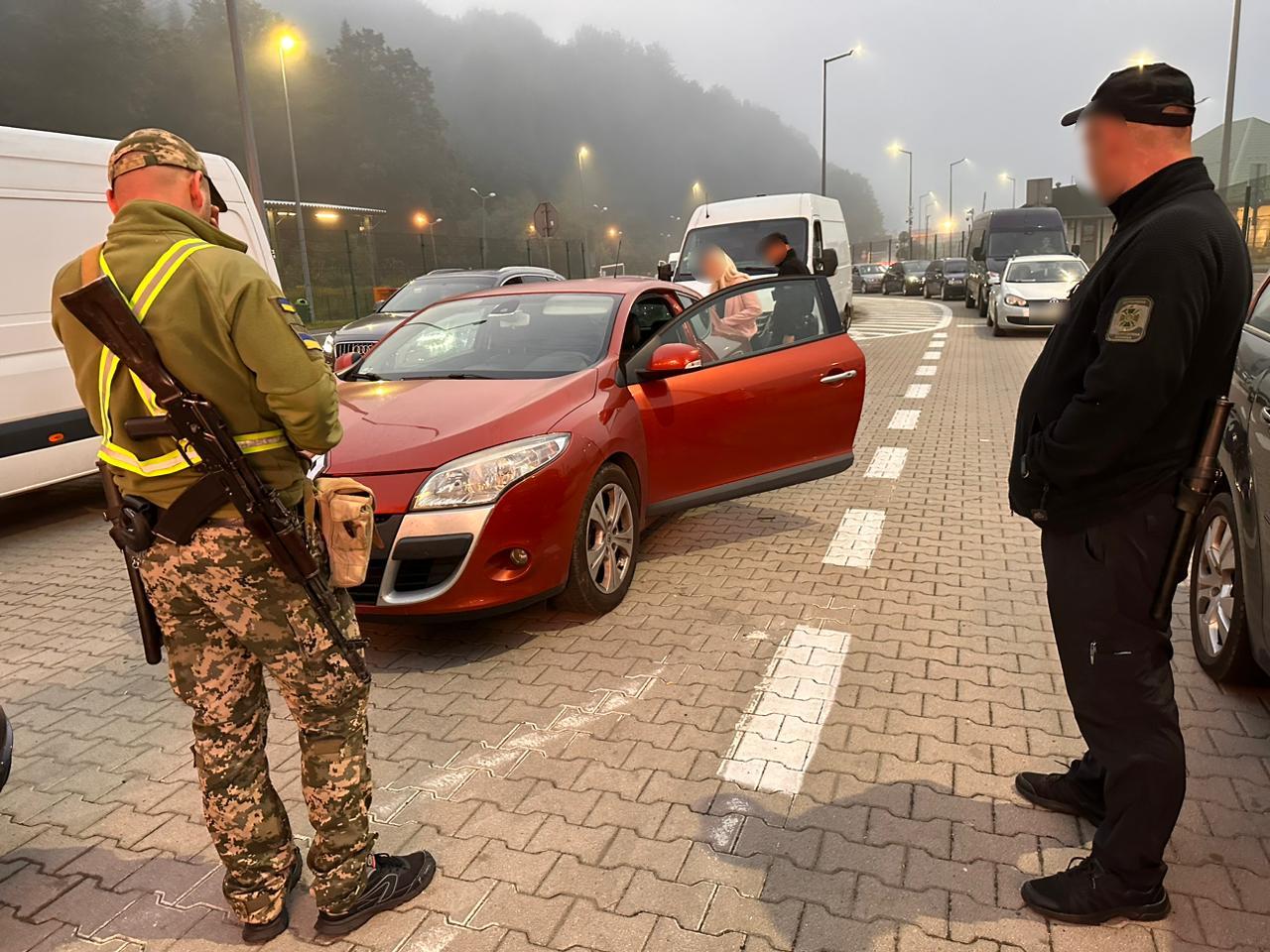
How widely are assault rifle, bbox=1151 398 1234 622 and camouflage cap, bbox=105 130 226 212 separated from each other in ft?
7.57

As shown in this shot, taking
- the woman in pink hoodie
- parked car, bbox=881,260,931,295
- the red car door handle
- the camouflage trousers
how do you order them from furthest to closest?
parked car, bbox=881,260,931,295
the red car door handle
the woman in pink hoodie
the camouflage trousers

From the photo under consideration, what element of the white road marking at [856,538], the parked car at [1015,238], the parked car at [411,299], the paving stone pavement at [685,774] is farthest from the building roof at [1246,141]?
the paving stone pavement at [685,774]

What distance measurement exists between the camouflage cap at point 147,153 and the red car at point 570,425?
1855 mm

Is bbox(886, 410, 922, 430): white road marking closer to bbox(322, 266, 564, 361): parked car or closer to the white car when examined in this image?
bbox(322, 266, 564, 361): parked car

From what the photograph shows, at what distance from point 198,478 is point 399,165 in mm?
95918

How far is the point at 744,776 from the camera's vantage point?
3029 mm

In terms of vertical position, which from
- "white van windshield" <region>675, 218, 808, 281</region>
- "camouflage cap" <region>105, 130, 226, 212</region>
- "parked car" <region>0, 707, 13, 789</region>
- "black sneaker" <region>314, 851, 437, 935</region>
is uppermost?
"white van windshield" <region>675, 218, 808, 281</region>

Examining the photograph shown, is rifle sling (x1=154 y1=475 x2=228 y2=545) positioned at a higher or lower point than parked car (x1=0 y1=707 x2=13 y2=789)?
higher

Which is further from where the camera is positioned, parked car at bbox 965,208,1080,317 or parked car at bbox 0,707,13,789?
parked car at bbox 965,208,1080,317

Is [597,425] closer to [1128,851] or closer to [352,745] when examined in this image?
[352,745]

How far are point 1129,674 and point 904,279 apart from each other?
3849 cm

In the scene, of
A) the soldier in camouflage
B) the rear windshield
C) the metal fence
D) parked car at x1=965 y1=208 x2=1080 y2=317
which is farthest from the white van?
the metal fence

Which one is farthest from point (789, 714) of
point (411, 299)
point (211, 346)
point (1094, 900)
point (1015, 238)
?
point (1015, 238)

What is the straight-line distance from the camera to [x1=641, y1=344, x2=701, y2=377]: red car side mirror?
4.66m
